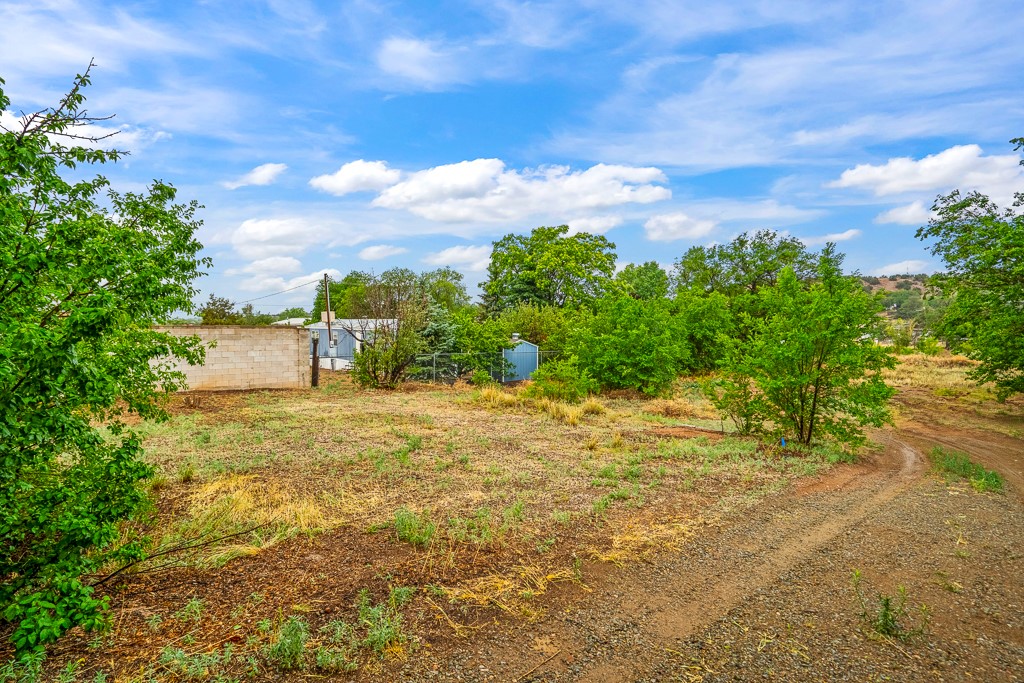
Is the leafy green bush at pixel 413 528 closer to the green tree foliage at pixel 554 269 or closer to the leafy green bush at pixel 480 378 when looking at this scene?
the leafy green bush at pixel 480 378

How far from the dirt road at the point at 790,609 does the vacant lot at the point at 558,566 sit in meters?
0.02

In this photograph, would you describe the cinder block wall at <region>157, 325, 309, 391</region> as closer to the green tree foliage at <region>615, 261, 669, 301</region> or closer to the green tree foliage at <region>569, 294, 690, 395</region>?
the green tree foliage at <region>569, 294, 690, 395</region>

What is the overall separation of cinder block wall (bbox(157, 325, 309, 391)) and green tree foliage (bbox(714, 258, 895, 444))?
1459cm

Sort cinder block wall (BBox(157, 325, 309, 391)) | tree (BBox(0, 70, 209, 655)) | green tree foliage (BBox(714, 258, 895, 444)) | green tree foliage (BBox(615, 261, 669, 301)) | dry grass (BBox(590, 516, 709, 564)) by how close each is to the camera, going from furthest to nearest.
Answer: green tree foliage (BBox(615, 261, 669, 301)), cinder block wall (BBox(157, 325, 309, 391)), green tree foliage (BBox(714, 258, 895, 444)), dry grass (BBox(590, 516, 709, 564)), tree (BBox(0, 70, 209, 655))

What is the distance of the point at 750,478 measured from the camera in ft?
26.3

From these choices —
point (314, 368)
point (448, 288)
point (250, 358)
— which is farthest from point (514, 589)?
point (448, 288)

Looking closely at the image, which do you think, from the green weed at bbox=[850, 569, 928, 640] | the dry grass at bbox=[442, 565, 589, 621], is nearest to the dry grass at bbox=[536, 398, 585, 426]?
the dry grass at bbox=[442, 565, 589, 621]

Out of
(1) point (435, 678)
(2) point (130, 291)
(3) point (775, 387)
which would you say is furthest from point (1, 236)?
(3) point (775, 387)

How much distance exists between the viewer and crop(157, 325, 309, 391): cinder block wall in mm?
17656

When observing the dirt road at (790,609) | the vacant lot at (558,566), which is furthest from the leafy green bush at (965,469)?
the dirt road at (790,609)

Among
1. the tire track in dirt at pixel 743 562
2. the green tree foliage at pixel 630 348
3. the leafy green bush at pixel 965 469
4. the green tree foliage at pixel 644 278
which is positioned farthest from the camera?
the green tree foliage at pixel 644 278

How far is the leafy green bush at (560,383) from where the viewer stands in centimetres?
1548

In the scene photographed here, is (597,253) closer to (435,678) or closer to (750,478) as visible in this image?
(750,478)

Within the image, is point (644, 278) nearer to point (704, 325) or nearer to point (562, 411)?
point (704, 325)
